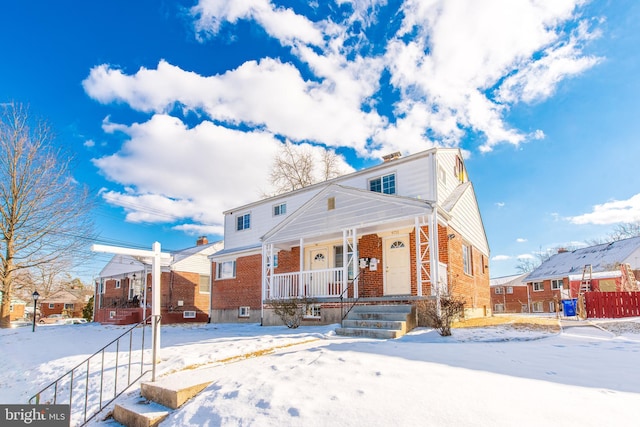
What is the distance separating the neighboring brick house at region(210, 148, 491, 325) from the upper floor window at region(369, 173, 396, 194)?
38mm

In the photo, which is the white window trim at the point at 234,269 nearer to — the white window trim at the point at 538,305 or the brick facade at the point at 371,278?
the brick facade at the point at 371,278

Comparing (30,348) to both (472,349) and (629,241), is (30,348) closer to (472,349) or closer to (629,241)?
(472,349)

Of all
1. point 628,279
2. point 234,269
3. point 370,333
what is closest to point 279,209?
point 234,269

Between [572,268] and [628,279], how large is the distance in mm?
19405

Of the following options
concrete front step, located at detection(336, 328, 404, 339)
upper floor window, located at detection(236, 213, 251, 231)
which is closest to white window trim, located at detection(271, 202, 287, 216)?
upper floor window, located at detection(236, 213, 251, 231)

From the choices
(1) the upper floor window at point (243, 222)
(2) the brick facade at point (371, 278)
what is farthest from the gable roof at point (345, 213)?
(1) the upper floor window at point (243, 222)

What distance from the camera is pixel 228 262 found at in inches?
805

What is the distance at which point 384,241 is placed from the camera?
1411cm

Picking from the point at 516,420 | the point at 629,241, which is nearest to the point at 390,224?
the point at 516,420

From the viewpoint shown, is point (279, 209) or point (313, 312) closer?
point (313, 312)

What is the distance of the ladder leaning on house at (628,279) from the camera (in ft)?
58.3

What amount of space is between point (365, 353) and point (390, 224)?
23.0 feet

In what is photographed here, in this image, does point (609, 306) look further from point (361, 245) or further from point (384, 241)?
point (361, 245)

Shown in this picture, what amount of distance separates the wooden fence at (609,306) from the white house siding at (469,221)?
463cm
